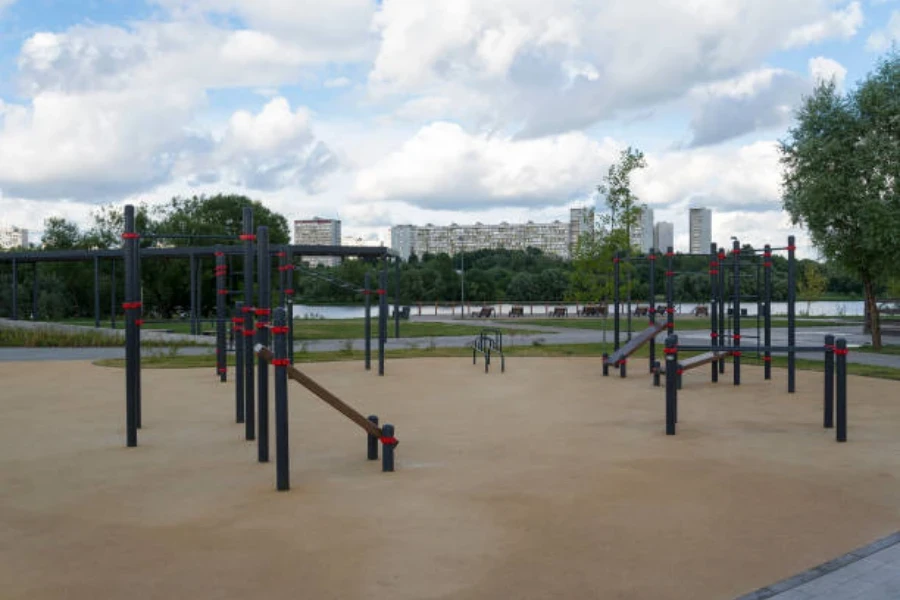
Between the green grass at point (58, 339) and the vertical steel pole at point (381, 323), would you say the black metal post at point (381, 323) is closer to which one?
the vertical steel pole at point (381, 323)

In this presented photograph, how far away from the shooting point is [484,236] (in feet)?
609

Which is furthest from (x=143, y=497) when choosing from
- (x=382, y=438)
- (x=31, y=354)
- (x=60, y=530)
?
(x=31, y=354)

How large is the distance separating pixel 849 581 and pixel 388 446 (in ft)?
13.3

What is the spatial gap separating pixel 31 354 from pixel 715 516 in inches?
821

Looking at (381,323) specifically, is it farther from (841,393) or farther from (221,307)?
(841,393)

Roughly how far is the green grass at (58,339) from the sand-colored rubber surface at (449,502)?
47.4ft

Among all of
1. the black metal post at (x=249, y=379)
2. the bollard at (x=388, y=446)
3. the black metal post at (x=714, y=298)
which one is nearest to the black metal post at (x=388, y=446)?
the bollard at (x=388, y=446)

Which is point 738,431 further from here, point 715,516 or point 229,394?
point 229,394

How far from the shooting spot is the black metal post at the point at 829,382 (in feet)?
30.5

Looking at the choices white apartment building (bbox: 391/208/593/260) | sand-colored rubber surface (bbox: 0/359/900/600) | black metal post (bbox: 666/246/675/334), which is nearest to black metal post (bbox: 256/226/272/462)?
sand-colored rubber surface (bbox: 0/359/900/600)

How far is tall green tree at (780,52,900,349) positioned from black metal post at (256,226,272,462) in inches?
701

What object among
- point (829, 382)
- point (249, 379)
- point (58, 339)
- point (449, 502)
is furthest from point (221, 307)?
point (58, 339)

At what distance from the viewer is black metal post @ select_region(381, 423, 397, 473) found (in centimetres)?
728

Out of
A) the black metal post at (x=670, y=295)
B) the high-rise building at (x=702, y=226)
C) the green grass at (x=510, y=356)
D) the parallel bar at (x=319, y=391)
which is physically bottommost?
the green grass at (x=510, y=356)
